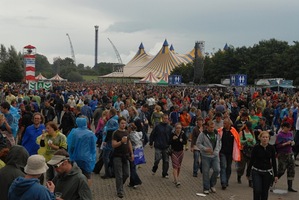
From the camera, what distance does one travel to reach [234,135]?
930 cm

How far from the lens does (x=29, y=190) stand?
379 cm

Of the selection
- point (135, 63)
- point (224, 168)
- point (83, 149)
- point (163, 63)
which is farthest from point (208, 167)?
point (135, 63)

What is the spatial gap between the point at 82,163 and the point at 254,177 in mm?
2854

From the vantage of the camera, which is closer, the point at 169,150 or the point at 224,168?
the point at 224,168

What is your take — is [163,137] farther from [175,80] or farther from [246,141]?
[175,80]

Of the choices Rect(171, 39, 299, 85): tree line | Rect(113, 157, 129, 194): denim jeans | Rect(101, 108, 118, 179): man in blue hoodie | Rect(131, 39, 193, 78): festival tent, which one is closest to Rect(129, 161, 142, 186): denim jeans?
Rect(101, 108, 118, 179): man in blue hoodie

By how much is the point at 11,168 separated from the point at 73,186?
0.70 metres

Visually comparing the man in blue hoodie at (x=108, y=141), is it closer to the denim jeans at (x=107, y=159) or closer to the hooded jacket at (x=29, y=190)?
the denim jeans at (x=107, y=159)

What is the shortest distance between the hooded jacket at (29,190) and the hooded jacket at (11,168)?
70 cm

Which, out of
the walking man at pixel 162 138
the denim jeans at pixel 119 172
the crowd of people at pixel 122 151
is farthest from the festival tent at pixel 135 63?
the denim jeans at pixel 119 172

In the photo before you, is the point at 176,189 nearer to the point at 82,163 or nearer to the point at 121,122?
the point at 121,122

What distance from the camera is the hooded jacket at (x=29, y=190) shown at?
3777mm

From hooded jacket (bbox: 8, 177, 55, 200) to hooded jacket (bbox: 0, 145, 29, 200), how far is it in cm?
70

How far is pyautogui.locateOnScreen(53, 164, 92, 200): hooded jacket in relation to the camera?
14.9 ft
